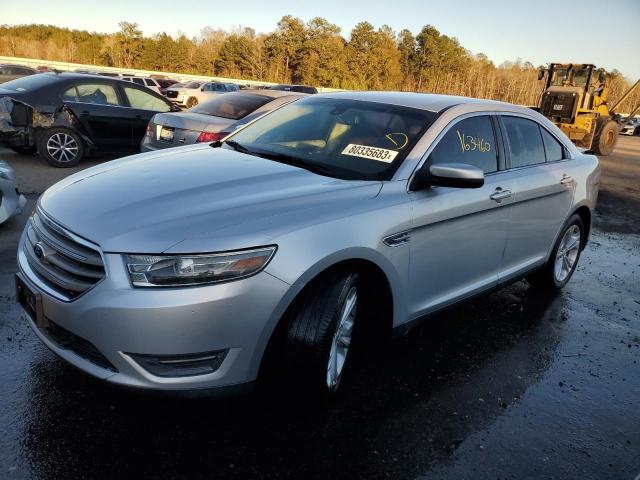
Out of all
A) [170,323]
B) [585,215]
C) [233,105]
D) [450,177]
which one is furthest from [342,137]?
[233,105]

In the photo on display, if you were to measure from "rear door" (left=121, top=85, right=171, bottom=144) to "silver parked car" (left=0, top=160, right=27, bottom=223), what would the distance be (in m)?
4.25

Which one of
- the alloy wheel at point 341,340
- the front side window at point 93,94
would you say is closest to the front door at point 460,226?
the alloy wheel at point 341,340

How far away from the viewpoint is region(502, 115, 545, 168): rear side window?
4055 mm

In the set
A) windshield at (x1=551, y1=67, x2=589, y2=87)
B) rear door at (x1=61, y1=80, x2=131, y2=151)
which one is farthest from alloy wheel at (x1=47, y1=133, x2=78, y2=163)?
windshield at (x1=551, y1=67, x2=589, y2=87)

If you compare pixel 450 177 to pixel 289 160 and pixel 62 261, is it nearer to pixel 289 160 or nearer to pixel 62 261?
pixel 289 160

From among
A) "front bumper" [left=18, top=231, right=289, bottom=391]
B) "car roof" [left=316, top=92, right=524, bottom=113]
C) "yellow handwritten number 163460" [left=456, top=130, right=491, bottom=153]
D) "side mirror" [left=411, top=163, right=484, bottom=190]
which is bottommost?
"front bumper" [left=18, top=231, right=289, bottom=391]

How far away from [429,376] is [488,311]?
4.57ft

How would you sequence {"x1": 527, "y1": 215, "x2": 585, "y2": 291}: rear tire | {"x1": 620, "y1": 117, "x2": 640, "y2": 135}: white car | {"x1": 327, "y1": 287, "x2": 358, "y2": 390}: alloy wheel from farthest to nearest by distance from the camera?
{"x1": 620, "y1": 117, "x2": 640, "y2": 135}: white car → {"x1": 527, "y1": 215, "x2": 585, "y2": 291}: rear tire → {"x1": 327, "y1": 287, "x2": 358, "y2": 390}: alloy wheel

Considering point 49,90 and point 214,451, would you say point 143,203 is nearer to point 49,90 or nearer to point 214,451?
point 214,451

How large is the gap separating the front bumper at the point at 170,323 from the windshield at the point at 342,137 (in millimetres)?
1159

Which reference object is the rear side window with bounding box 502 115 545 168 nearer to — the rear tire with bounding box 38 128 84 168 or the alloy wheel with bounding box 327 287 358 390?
the alloy wheel with bounding box 327 287 358 390

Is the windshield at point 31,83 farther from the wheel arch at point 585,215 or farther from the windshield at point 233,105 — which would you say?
the wheel arch at point 585,215

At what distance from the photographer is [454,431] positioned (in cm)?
280

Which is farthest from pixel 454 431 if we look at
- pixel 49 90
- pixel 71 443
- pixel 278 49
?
pixel 278 49
